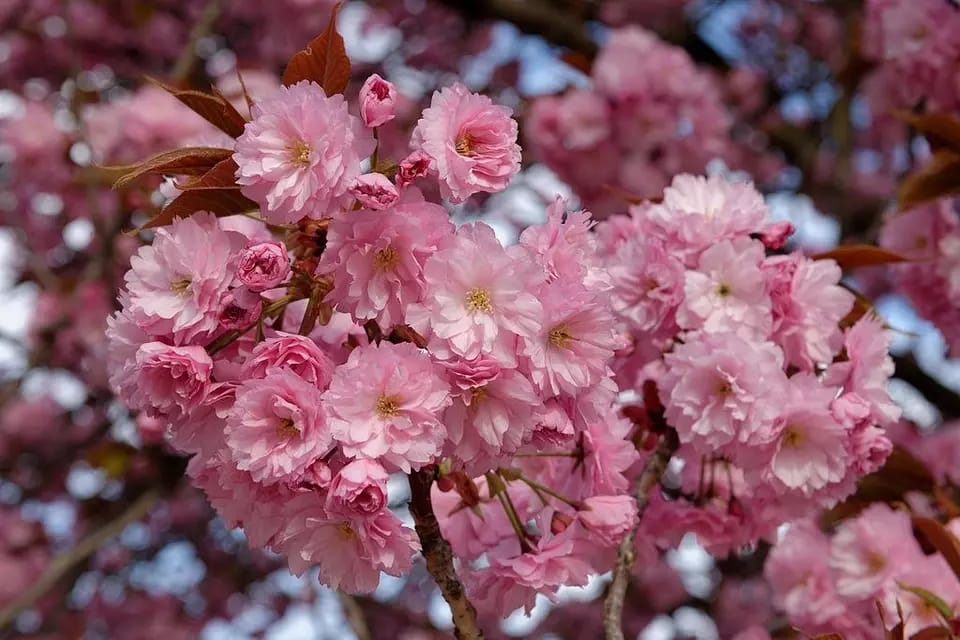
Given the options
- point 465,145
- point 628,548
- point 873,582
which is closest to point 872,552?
point 873,582

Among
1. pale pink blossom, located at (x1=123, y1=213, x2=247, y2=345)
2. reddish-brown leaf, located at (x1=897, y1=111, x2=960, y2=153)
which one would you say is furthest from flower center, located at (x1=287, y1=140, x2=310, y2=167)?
reddish-brown leaf, located at (x1=897, y1=111, x2=960, y2=153)

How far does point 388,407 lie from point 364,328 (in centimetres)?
16

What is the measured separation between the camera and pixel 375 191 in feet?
3.62

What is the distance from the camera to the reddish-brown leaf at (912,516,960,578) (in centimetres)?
162

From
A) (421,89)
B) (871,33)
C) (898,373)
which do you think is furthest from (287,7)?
(898,373)

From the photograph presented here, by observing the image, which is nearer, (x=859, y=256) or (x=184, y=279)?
(x=184, y=279)

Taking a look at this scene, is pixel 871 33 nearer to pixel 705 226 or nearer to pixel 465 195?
pixel 705 226

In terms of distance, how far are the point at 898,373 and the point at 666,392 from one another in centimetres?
211

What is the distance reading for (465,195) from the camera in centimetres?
116

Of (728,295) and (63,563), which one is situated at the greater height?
(728,295)

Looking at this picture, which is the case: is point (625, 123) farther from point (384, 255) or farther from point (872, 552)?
point (384, 255)

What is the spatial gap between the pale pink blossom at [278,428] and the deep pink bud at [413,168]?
9.3 inches

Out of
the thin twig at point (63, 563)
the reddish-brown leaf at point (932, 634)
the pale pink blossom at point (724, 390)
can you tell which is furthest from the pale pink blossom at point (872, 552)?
the thin twig at point (63, 563)

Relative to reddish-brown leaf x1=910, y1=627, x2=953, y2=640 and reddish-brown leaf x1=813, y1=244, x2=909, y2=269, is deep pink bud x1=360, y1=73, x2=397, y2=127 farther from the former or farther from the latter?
reddish-brown leaf x1=910, y1=627, x2=953, y2=640
